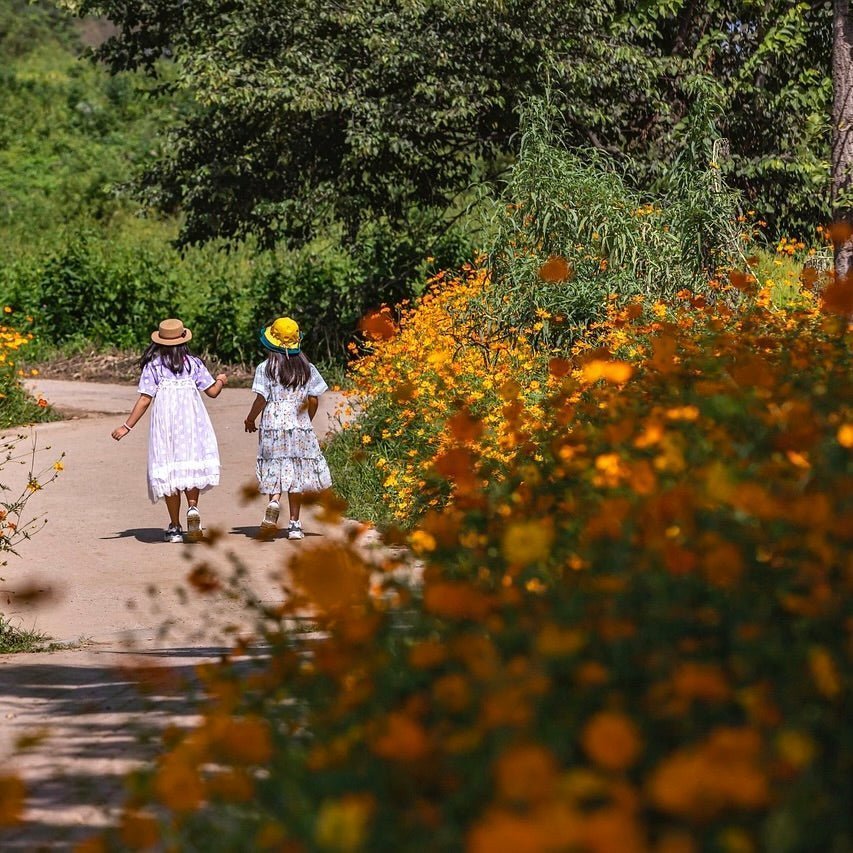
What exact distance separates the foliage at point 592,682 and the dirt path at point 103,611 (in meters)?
0.51

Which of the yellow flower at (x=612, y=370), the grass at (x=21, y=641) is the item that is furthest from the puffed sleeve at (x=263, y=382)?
the yellow flower at (x=612, y=370)

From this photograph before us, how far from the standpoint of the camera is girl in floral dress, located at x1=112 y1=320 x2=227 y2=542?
29.6 feet

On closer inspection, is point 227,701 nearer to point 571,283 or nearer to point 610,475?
point 610,475

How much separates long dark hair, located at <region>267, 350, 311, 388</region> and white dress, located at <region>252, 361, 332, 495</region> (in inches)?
1.5

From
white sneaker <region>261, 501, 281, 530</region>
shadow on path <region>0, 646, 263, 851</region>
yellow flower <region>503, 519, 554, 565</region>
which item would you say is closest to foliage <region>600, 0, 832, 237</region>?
white sneaker <region>261, 501, 281, 530</region>

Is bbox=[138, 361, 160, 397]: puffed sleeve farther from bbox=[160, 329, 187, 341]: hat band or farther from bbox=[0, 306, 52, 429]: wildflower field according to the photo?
bbox=[0, 306, 52, 429]: wildflower field

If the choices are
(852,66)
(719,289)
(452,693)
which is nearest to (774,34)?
(852,66)

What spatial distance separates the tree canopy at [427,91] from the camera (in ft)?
50.2

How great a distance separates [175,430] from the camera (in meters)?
9.09

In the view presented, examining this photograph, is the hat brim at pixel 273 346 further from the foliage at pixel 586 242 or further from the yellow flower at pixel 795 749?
the yellow flower at pixel 795 749

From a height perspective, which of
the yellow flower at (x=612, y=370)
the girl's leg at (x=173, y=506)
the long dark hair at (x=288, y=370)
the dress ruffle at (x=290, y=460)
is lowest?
the yellow flower at (x=612, y=370)

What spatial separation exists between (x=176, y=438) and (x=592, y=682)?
287 inches

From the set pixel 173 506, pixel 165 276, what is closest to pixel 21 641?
pixel 173 506

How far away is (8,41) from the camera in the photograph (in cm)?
4769
